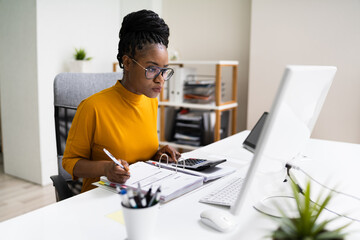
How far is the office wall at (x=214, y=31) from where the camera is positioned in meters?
3.05

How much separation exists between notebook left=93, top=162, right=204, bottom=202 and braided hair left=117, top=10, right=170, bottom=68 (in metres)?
0.46

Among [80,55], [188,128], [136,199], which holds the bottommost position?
[188,128]

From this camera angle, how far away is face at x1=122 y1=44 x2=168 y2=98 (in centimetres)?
123

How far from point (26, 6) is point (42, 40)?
11.8 inches

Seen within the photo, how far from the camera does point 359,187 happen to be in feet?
3.72

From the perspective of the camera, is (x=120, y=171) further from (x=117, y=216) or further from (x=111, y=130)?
(x=111, y=130)

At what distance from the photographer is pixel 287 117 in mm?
688

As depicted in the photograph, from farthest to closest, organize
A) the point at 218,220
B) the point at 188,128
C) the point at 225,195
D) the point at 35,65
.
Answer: the point at 188,128, the point at 35,65, the point at 225,195, the point at 218,220

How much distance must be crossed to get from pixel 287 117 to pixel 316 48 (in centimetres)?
216

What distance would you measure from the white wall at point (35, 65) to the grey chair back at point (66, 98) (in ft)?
4.86

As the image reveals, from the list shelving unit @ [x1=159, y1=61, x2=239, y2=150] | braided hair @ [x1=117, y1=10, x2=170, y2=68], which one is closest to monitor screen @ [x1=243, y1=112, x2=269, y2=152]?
braided hair @ [x1=117, y1=10, x2=170, y2=68]

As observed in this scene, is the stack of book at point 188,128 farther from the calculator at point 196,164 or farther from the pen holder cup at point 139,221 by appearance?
the pen holder cup at point 139,221

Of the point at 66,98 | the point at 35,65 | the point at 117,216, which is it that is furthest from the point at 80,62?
the point at 117,216

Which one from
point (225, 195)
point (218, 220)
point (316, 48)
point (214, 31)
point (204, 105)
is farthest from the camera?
point (214, 31)
